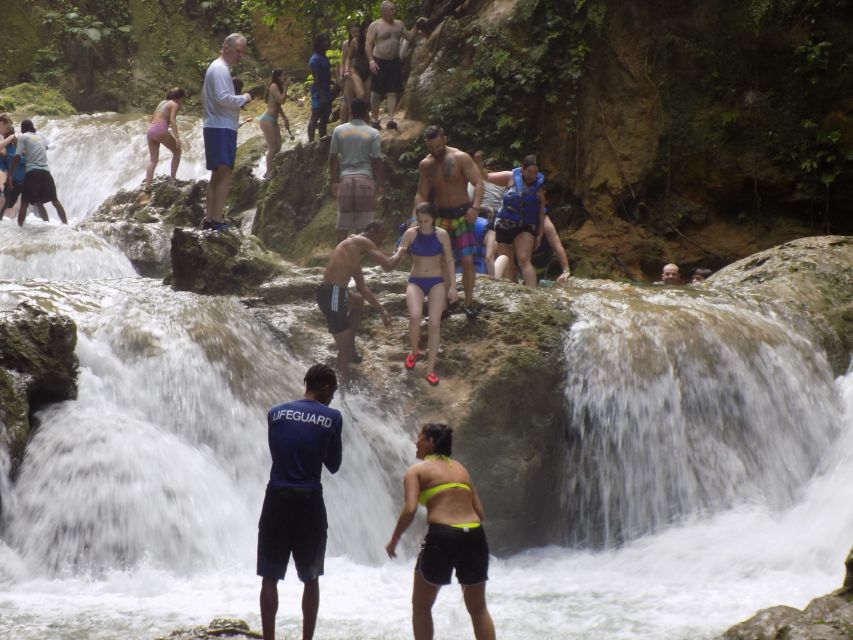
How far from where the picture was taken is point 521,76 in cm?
1580

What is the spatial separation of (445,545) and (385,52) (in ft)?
35.9

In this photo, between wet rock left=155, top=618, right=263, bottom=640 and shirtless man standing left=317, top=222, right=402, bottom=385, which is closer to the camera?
wet rock left=155, top=618, right=263, bottom=640

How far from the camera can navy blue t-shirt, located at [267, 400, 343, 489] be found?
203 inches

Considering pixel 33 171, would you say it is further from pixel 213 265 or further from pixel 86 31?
pixel 86 31

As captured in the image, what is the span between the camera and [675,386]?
9.88m

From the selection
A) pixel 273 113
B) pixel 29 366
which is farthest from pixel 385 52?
pixel 29 366

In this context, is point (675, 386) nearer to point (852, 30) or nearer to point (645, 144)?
point (645, 144)

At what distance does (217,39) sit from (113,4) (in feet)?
8.68

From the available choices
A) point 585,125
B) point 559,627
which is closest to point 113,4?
point 585,125

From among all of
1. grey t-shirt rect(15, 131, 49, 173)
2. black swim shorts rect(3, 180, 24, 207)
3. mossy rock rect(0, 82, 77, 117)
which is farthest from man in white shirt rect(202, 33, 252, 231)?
mossy rock rect(0, 82, 77, 117)

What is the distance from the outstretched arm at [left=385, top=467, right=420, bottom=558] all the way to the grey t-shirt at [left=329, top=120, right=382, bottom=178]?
5.96 m

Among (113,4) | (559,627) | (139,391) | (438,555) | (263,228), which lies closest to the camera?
(438,555)

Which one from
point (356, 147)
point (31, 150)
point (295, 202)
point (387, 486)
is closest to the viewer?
point (387, 486)

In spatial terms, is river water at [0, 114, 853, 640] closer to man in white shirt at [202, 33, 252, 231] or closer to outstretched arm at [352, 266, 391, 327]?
outstretched arm at [352, 266, 391, 327]
